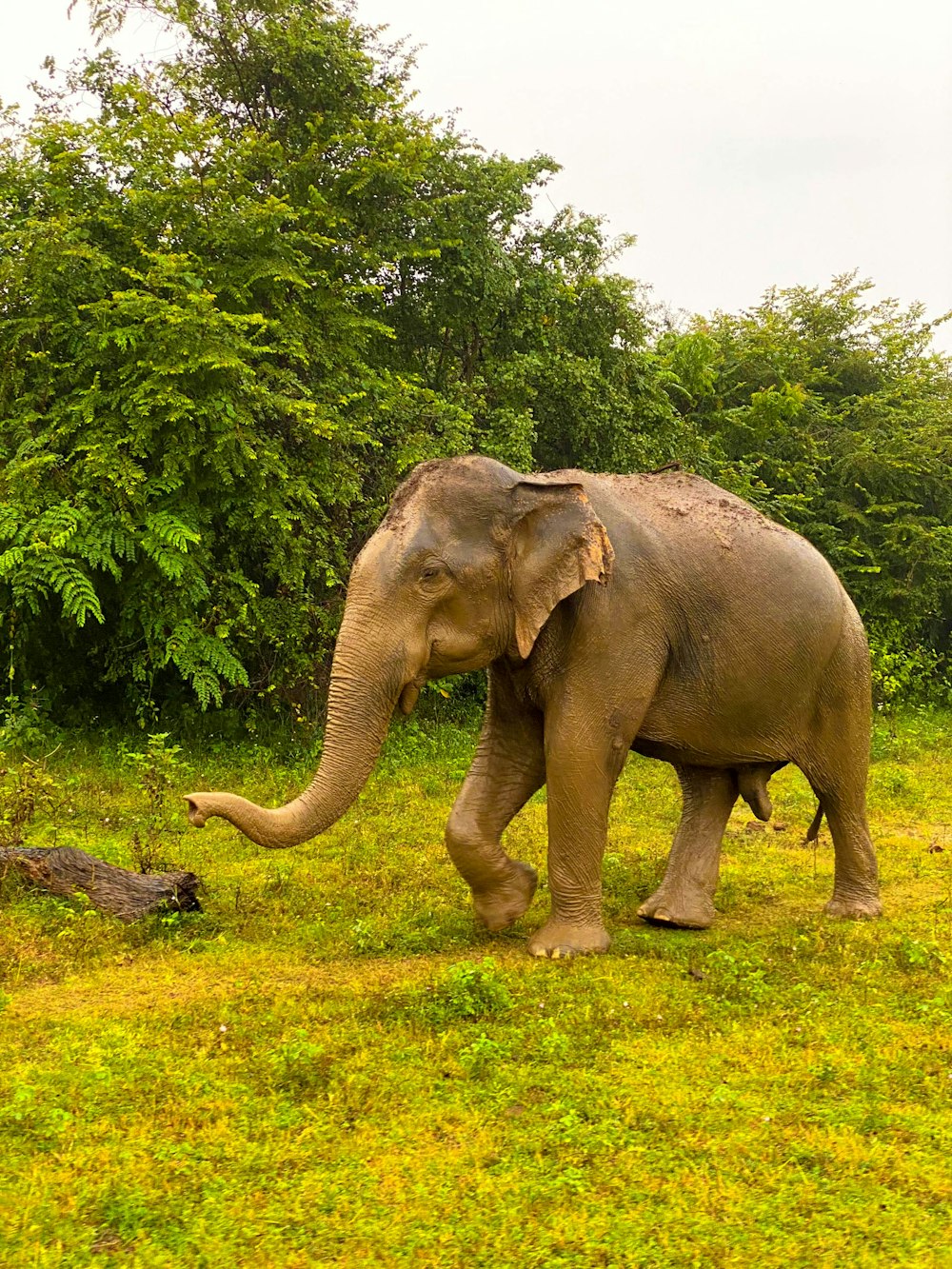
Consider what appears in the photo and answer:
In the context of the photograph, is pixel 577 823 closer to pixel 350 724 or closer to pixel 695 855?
pixel 695 855

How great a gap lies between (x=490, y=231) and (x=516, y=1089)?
11.9 m

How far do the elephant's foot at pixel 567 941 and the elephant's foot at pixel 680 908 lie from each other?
69 centimetres

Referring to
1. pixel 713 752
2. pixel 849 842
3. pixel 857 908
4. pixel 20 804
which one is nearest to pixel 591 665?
pixel 713 752

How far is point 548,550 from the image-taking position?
17.6 feet

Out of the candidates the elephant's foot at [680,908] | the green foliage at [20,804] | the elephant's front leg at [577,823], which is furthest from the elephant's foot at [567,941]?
the green foliage at [20,804]

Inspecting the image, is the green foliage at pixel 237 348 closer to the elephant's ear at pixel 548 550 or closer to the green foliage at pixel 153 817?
the green foliage at pixel 153 817

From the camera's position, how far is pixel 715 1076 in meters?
4.20

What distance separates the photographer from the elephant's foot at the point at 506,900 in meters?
5.91

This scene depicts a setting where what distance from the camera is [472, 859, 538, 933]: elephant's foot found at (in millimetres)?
5914

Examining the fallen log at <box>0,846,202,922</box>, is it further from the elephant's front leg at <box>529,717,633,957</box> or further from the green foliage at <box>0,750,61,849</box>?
the elephant's front leg at <box>529,717,633,957</box>

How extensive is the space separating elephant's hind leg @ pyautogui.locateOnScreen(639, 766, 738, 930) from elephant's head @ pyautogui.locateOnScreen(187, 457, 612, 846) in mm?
1830

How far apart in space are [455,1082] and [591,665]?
223 cm

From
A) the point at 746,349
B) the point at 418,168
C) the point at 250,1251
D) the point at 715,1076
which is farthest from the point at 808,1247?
the point at 746,349

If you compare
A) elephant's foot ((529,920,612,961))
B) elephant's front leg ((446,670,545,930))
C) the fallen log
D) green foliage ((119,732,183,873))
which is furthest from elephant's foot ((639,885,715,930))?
green foliage ((119,732,183,873))
